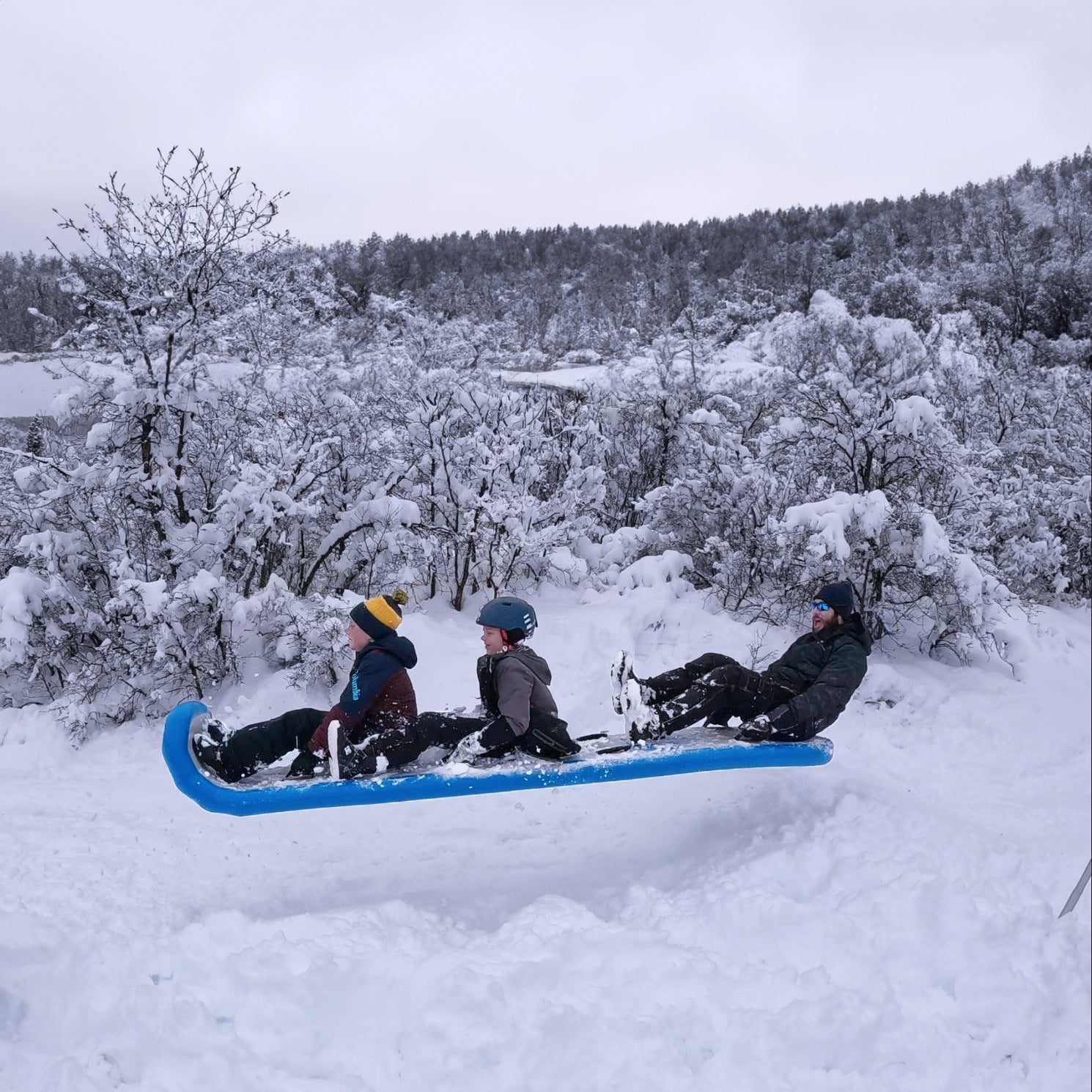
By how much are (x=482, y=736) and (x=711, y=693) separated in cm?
133

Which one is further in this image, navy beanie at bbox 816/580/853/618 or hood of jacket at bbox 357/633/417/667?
navy beanie at bbox 816/580/853/618

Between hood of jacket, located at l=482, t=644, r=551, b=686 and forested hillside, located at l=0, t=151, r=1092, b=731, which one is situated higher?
forested hillside, located at l=0, t=151, r=1092, b=731

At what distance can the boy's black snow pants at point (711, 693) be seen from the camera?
430 centimetres

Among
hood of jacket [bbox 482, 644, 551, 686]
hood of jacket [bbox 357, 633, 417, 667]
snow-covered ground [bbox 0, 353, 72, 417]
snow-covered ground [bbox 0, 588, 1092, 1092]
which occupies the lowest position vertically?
snow-covered ground [bbox 0, 588, 1092, 1092]

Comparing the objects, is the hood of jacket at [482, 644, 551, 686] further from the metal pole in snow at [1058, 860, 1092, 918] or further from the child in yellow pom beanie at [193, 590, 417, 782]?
the metal pole in snow at [1058, 860, 1092, 918]

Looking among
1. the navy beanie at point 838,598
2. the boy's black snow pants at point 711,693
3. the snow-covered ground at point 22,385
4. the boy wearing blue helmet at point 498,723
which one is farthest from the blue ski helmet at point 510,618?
the snow-covered ground at point 22,385

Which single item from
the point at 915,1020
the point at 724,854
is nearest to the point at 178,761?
the point at 724,854

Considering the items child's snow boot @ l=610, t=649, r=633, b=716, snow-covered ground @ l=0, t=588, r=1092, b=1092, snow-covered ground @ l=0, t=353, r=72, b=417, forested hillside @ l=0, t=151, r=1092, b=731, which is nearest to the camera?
snow-covered ground @ l=0, t=588, r=1092, b=1092

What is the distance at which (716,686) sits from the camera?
4.37 metres

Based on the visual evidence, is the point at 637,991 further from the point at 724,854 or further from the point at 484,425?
the point at 484,425

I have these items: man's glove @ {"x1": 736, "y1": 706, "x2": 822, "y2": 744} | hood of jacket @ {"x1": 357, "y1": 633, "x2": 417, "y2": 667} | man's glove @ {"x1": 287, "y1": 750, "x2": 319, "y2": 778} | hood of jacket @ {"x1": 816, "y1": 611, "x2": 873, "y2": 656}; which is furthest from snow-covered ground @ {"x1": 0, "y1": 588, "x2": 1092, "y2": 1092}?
hood of jacket @ {"x1": 357, "y1": 633, "x2": 417, "y2": 667}

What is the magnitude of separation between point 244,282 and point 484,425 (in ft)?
8.95

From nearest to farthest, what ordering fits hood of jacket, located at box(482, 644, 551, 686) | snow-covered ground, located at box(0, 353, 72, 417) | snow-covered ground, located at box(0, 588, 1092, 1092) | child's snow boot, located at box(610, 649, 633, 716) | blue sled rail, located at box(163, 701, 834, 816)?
snow-covered ground, located at box(0, 588, 1092, 1092), blue sled rail, located at box(163, 701, 834, 816), hood of jacket, located at box(482, 644, 551, 686), child's snow boot, located at box(610, 649, 633, 716), snow-covered ground, located at box(0, 353, 72, 417)

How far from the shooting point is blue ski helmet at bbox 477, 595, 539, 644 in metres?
4.14
